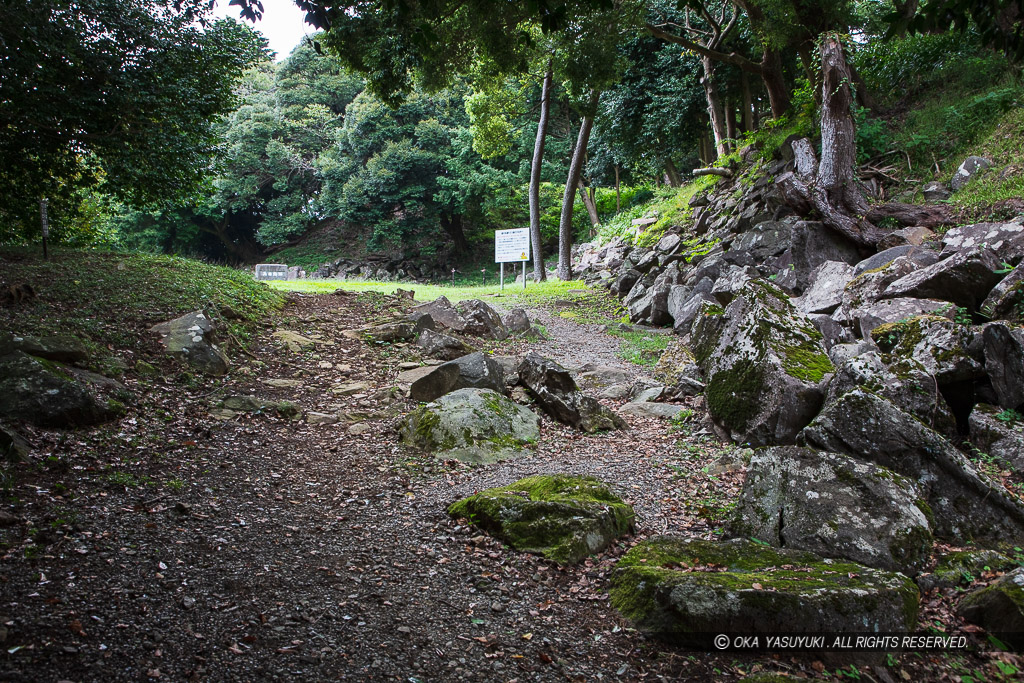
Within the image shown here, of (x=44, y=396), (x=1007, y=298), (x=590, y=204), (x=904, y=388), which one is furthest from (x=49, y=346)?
(x=590, y=204)

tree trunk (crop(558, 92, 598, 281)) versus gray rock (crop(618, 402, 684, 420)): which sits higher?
tree trunk (crop(558, 92, 598, 281))

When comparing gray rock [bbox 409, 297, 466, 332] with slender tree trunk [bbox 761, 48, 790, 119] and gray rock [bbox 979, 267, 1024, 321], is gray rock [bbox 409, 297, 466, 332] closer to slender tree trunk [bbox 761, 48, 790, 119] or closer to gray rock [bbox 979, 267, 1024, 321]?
gray rock [bbox 979, 267, 1024, 321]

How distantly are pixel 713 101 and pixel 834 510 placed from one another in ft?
59.9

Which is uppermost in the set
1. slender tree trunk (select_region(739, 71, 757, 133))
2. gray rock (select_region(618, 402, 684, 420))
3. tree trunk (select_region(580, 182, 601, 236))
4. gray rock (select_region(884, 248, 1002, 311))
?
slender tree trunk (select_region(739, 71, 757, 133))

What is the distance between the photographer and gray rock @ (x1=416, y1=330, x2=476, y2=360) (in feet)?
30.6

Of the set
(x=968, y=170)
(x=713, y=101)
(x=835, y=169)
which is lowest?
(x=968, y=170)

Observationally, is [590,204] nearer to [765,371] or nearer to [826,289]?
[826,289]

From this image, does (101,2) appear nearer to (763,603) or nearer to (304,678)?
(304,678)

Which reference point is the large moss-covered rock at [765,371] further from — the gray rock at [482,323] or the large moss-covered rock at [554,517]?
the gray rock at [482,323]

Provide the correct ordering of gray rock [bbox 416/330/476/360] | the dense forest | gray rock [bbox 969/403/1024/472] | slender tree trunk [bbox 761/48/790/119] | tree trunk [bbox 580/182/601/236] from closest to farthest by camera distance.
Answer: gray rock [bbox 969/403/1024/472], the dense forest, gray rock [bbox 416/330/476/360], slender tree trunk [bbox 761/48/790/119], tree trunk [bbox 580/182/601/236]

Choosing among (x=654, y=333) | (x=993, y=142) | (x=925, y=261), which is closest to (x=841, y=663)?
(x=925, y=261)

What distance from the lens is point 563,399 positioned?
24.2 ft

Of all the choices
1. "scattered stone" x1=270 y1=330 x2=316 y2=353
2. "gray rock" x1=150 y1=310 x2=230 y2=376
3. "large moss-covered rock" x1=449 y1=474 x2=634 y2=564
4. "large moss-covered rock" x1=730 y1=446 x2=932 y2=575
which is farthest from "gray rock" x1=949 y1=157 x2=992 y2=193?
"gray rock" x1=150 y1=310 x2=230 y2=376

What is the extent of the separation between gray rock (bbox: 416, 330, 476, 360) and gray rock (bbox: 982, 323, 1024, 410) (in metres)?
6.43
